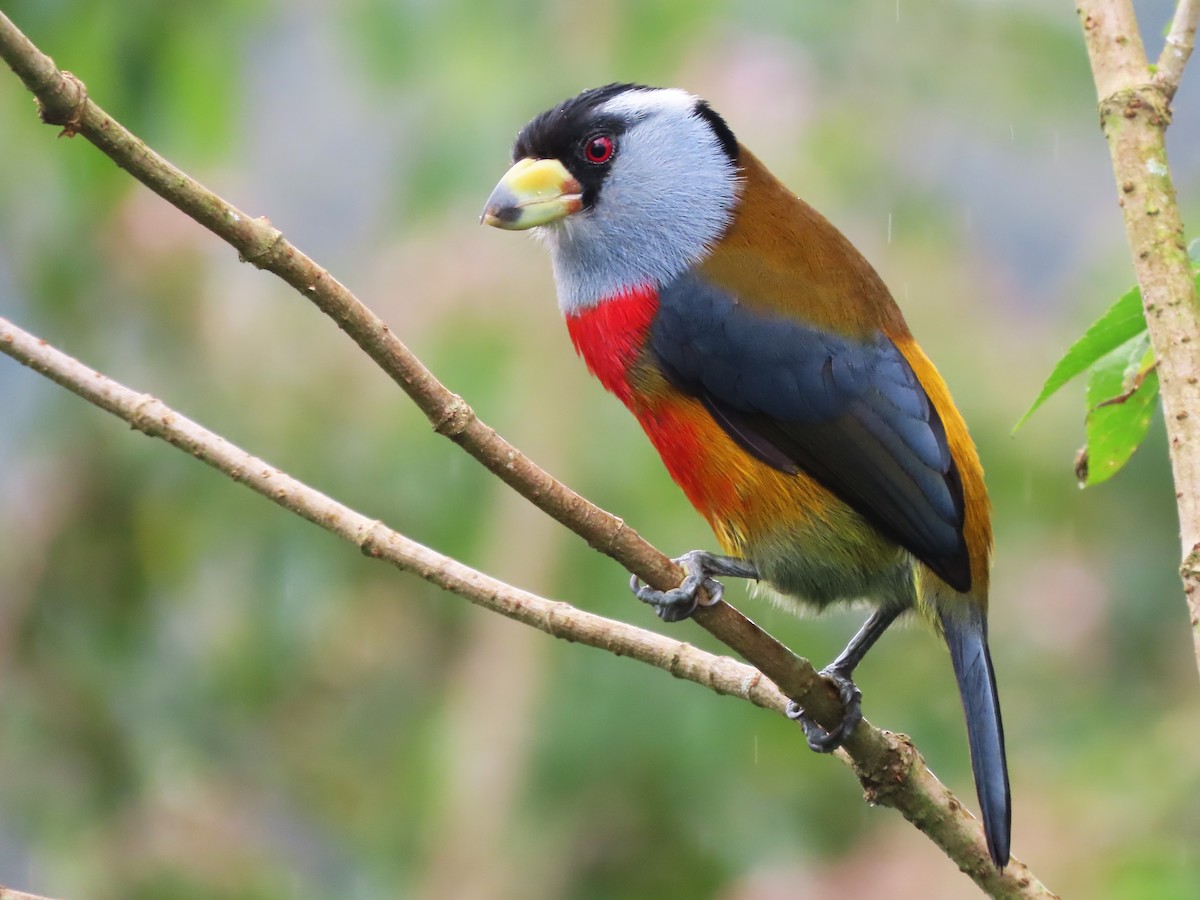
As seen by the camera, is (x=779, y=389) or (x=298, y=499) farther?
(x=779, y=389)

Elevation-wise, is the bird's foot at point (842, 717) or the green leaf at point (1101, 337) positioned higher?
the green leaf at point (1101, 337)

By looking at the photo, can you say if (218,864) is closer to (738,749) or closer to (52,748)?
(52,748)

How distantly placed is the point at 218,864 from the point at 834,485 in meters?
2.45

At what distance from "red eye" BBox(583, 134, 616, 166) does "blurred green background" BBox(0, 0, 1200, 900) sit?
1249mm

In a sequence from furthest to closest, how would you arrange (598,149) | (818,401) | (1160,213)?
(598,149), (818,401), (1160,213)

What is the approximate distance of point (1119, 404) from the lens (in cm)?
183

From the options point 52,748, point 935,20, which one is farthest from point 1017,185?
point 52,748

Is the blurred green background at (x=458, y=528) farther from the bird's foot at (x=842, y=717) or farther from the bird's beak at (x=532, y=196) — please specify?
the bird's foot at (x=842, y=717)

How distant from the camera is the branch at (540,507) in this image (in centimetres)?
169

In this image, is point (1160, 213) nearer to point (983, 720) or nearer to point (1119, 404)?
point (1119, 404)

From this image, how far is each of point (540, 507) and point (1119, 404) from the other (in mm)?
703

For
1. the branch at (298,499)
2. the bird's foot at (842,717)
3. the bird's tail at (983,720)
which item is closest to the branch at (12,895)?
the branch at (298,499)

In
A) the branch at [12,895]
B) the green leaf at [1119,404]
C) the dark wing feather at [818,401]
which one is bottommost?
the branch at [12,895]

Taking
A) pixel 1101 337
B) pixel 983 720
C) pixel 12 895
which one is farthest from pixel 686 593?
pixel 12 895
